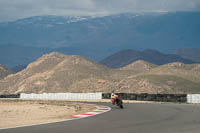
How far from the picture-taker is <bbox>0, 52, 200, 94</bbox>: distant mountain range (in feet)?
345

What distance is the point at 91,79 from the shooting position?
11806 cm

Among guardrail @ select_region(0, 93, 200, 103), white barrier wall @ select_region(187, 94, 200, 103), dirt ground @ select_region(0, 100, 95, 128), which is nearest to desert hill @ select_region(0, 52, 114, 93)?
guardrail @ select_region(0, 93, 200, 103)

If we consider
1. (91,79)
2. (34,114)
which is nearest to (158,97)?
(34,114)

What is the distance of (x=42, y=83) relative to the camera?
13512 cm

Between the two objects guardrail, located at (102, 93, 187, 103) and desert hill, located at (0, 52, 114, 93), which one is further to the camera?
desert hill, located at (0, 52, 114, 93)

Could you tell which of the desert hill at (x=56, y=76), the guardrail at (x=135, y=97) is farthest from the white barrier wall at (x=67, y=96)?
the desert hill at (x=56, y=76)

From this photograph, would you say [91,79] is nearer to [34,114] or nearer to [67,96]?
A: [67,96]

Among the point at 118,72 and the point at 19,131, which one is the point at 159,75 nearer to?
the point at 118,72

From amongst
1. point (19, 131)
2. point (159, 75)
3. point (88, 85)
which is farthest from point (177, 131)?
point (159, 75)

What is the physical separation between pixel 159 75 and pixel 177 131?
106 metres

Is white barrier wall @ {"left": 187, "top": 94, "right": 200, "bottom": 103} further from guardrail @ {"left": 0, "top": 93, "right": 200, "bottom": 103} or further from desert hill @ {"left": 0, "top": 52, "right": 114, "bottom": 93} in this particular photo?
desert hill @ {"left": 0, "top": 52, "right": 114, "bottom": 93}

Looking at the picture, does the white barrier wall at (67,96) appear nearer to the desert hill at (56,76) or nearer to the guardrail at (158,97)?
the guardrail at (158,97)

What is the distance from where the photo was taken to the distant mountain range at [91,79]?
10506cm

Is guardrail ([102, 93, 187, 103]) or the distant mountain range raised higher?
the distant mountain range
